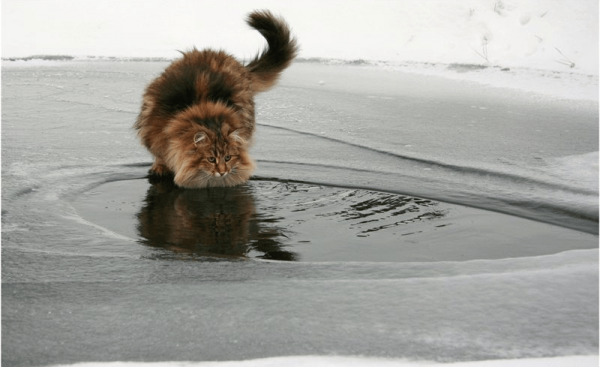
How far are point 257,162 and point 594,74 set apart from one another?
480 centimetres

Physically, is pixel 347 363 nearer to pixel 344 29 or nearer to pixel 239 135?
pixel 239 135

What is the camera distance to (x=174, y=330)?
2.22 m

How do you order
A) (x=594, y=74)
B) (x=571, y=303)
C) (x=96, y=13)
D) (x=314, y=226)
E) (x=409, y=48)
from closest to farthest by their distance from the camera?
(x=571, y=303) → (x=314, y=226) → (x=594, y=74) → (x=409, y=48) → (x=96, y=13)

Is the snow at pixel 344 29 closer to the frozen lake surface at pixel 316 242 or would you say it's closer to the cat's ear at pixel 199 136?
the frozen lake surface at pixel 316 242

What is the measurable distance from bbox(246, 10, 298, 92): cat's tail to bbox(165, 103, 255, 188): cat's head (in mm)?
1066

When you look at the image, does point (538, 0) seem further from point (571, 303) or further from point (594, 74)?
point (571, 303)

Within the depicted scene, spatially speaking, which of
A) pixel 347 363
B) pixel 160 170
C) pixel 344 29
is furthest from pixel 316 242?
pixel 344 29

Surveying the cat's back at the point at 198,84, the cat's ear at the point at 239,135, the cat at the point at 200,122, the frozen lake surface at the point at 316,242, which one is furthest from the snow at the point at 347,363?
the cat's back at the point at 198,84

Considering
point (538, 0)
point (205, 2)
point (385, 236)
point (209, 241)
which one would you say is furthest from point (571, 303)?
point (205, 2)

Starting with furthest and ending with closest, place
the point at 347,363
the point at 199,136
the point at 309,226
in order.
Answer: the point at 199,136 → the point at 309,226 → the point at 347,363

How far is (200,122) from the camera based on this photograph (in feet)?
14.2

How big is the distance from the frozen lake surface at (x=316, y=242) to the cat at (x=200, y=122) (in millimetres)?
157

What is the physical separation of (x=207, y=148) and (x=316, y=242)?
135 cm

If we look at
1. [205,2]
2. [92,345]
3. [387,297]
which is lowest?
[92,345]
